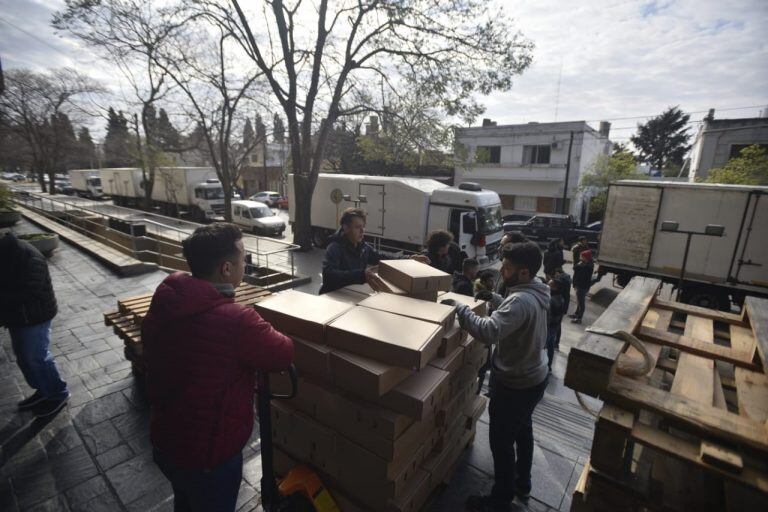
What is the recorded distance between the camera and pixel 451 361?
8.27 feet

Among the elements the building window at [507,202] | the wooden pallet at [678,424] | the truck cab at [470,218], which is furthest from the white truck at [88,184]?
the wooden pallet at [678,424]

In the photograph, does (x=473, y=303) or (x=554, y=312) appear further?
(x=554, y=312)

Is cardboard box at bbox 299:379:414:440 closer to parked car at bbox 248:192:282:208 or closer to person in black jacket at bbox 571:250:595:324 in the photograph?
person in black jacket at bbox 571:250:595:324

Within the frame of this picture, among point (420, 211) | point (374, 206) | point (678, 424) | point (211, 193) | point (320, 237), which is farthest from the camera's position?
point (211, 193)

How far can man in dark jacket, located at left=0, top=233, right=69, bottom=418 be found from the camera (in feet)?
10.8

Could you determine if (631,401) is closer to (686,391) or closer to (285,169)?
(686,391)

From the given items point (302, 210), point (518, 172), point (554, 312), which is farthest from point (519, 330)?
point (518, 172)

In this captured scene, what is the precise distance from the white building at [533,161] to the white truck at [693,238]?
1597 cm

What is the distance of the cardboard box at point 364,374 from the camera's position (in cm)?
200

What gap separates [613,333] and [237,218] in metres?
20.5

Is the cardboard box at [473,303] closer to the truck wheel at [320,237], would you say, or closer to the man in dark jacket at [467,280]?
the man in dark jacket at [467,280]

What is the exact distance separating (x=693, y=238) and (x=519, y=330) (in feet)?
32.7

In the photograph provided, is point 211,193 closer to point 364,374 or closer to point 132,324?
point 132,324

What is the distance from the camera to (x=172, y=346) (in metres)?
1.70
